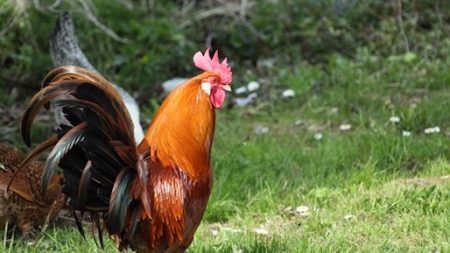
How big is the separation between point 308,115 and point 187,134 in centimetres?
383

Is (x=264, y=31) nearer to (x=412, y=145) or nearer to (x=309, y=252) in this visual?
(x=412, y=145)

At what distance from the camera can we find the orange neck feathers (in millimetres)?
4281

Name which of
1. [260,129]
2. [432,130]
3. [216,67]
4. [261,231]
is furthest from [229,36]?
[216,67]

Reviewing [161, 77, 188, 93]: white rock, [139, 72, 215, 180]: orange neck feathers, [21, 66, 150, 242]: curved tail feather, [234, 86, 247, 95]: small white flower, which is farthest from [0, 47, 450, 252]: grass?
[21, 66, 150, 242]: curved tail feather

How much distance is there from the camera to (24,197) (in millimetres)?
5297

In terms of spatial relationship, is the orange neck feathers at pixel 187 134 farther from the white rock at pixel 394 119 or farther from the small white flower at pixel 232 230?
the white rock at pixel 394 119

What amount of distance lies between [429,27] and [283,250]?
5874 mm

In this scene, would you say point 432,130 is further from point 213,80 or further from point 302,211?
point 213,80

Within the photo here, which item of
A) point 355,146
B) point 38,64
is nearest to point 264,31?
point 38,64

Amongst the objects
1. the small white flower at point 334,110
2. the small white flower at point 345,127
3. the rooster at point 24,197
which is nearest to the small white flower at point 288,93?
the small white flower at point 334,110

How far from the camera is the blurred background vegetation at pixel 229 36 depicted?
922 centimetres

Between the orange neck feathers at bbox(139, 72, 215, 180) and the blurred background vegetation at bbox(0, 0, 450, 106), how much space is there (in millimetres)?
4507

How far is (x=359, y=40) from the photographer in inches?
387

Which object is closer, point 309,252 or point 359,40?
point 309,252
